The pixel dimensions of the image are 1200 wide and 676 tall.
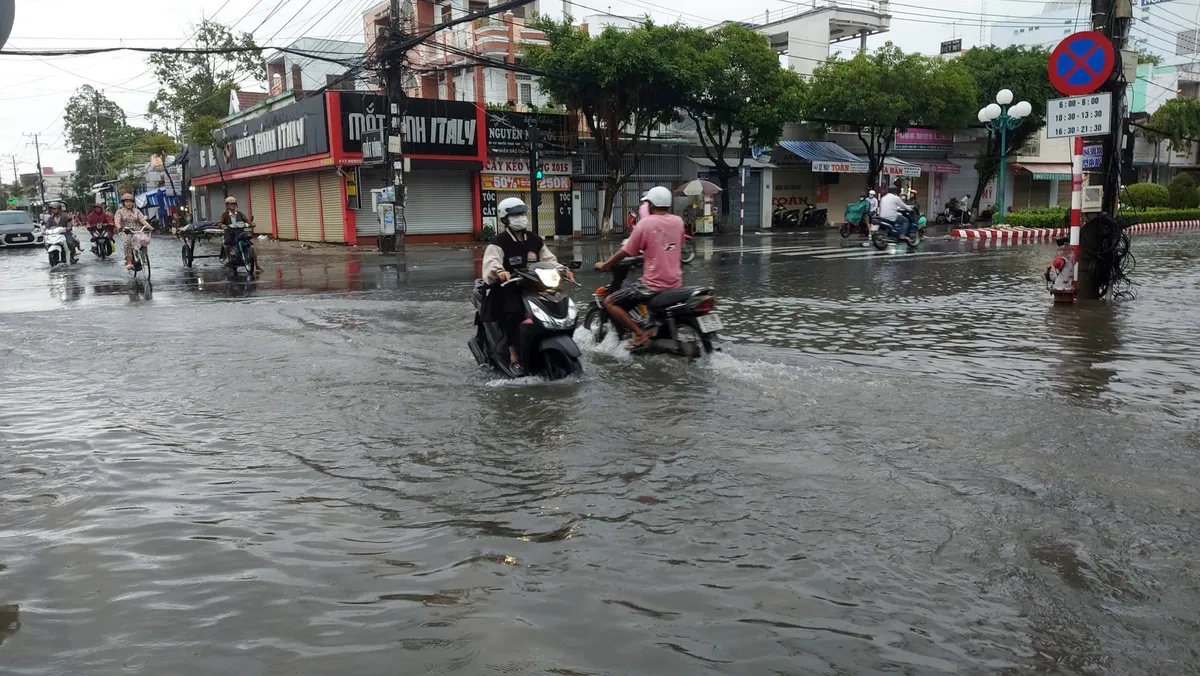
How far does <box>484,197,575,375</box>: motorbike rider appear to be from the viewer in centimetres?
691

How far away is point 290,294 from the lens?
14156 mm

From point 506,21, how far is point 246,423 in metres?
31.2

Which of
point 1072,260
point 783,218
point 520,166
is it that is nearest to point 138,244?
point 1072,260

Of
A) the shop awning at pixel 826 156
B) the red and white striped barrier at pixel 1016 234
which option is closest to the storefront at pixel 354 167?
the shop awning at pixel 826 156

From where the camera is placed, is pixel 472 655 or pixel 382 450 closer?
pixel 472 655

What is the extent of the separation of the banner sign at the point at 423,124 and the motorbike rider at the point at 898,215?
13205 millimetres

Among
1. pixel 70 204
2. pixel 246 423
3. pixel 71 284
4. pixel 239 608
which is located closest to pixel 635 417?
pixel 246 423

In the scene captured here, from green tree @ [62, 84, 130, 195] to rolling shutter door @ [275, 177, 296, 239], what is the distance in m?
48.7

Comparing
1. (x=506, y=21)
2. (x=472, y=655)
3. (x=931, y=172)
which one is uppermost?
(x=506, y=21)

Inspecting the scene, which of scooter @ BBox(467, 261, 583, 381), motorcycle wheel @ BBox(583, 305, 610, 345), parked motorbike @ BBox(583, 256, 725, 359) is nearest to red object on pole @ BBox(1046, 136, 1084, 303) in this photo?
parked motorbike @ BBox(583, 256, 725, 359)

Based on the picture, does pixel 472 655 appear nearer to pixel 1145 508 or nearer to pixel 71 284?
pixel 1145 508

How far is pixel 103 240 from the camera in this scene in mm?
22062

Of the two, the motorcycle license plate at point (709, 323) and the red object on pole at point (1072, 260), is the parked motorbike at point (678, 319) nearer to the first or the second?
the motorcycle license plate at point (709, 323)

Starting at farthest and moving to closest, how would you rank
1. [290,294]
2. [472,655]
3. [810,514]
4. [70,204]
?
[70,204] < [290,294] < [810,514] < [472,655]
